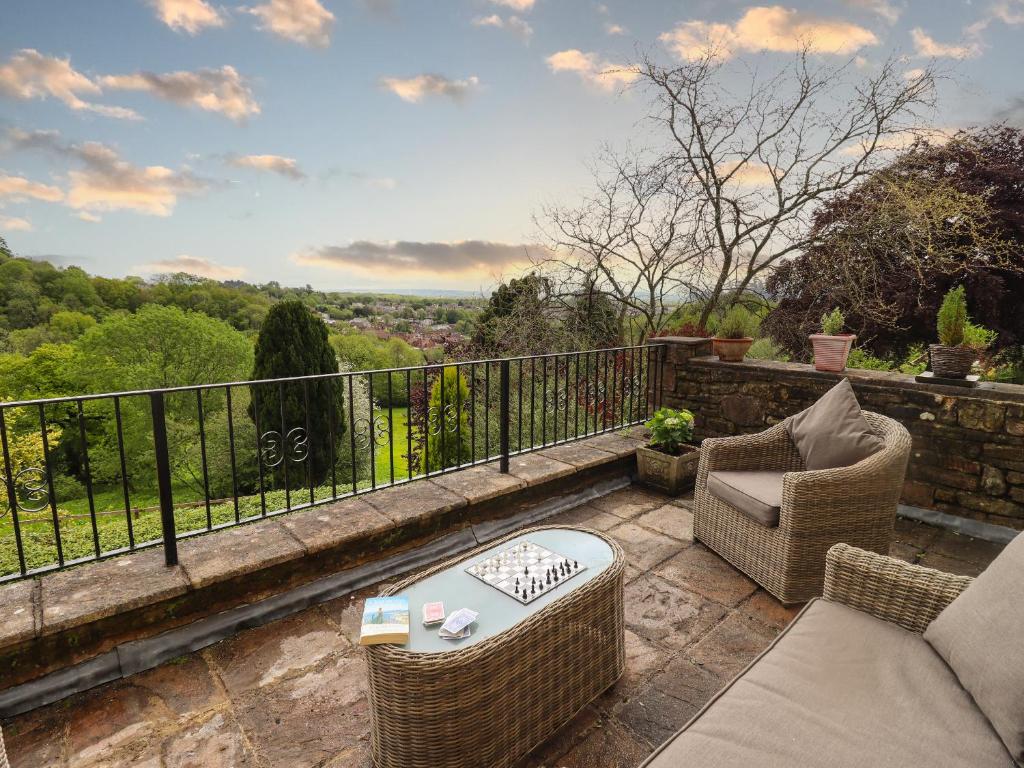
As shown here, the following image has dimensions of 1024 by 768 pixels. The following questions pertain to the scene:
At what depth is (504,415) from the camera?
2949 millimetres

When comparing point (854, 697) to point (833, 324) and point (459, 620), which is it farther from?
point (833, 324)

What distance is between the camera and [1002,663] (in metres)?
1.02

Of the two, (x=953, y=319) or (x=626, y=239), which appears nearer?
(x=953, y=319)

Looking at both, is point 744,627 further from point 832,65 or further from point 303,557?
point 832,65

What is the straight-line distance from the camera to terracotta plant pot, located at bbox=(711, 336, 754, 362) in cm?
382

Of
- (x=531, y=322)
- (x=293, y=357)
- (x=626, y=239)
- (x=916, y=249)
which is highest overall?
(x=626, y=239)

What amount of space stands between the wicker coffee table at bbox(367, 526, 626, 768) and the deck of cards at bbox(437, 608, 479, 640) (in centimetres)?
2

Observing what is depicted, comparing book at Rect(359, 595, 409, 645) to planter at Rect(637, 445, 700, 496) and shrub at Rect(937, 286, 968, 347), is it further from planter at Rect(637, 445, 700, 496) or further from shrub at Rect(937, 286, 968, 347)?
shrub at Rect(937, 286, 968, 347)

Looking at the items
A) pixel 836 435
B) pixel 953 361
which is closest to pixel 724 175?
pixel 953 361

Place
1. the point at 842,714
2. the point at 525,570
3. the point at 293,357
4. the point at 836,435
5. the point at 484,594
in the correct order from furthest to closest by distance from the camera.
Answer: the point at 293,357 < the point at 836,435 < the point at 525,570 < the point at 484,594 < the point at 842,714

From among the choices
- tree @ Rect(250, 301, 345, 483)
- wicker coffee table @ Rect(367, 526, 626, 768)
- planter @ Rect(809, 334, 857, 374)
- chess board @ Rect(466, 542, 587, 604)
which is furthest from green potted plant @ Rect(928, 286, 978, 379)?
tree @ Rect(250, 301, 345, 483)

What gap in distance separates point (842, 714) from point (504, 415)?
2.11 metres

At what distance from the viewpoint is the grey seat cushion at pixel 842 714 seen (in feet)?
3.05

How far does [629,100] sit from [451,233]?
5.27 m
